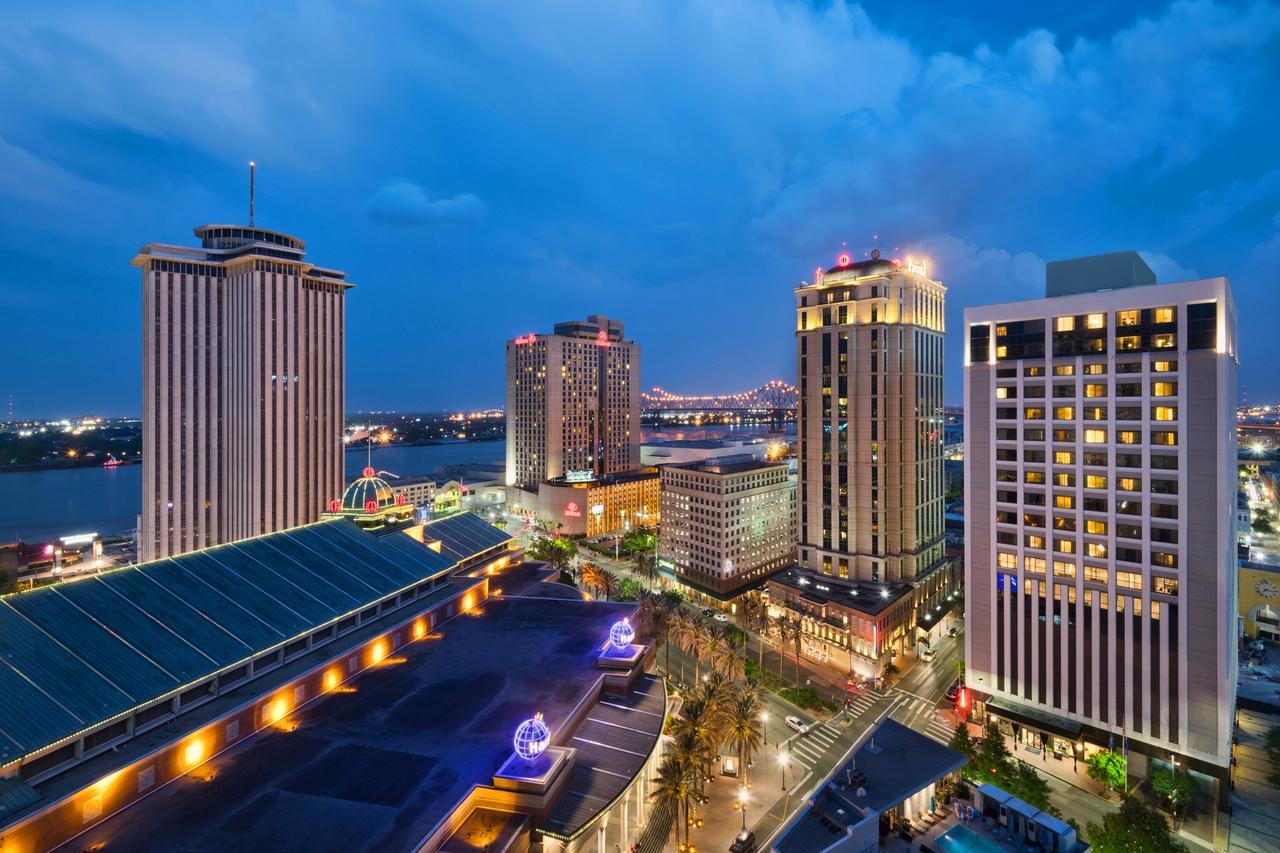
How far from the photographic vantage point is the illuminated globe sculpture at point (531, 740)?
35.2m

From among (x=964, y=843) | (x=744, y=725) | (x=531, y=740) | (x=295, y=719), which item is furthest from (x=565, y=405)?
(x=964, y=843)

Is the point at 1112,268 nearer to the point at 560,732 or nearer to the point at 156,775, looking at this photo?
the point at 560,732

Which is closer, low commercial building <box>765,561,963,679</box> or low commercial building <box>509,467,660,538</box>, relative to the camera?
low commercial building <box>765,561,963,679</box>

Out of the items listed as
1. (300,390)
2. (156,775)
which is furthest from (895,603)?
(300,390)

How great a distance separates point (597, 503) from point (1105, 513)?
11357cm

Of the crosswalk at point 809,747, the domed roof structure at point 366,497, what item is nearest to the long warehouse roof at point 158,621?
the domed roof structure at point 366,497

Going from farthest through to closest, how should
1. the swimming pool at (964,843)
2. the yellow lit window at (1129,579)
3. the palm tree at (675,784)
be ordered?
the yellow lit window at (1129,579), the palm tree at (675,784), the swimming pool at (964,843)

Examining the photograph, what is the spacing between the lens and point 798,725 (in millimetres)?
62469

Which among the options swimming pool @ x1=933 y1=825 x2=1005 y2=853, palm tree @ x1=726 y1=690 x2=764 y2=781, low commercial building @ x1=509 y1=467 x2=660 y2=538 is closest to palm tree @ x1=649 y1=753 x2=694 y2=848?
palm tree @ x1=726 y1=690 x2=764 y2=781

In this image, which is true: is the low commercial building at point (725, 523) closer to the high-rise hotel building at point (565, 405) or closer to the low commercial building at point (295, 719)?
the low commercial building at point (295, 719)

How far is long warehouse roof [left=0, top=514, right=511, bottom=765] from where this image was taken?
31.9 metres

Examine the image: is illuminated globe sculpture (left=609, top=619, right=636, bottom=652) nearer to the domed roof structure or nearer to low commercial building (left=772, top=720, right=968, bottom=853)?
low commercial building (left=772, top=720, right=968, bottom=853)

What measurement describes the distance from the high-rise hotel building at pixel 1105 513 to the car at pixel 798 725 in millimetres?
18883

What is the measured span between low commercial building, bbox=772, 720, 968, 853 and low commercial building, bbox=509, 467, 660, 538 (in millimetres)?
107652
